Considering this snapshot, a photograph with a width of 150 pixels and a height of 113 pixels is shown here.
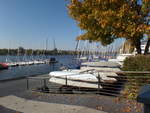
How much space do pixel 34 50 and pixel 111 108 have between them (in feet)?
210

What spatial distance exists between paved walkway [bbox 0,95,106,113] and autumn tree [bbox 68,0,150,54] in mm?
4304

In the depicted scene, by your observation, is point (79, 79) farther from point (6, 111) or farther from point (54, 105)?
point (6, 111)

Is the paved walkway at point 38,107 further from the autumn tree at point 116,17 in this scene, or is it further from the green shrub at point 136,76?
the autumn tree at point 116,17

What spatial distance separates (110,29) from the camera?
28.1ft

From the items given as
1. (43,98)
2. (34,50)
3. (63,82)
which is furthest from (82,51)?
(34,50)

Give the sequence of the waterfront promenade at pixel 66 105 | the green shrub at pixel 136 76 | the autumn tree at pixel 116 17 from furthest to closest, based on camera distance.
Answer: the autumn tree at pixel 116 17 → the green shrub at pixel 136 76 → the waterfront promenade at pixel 66 105

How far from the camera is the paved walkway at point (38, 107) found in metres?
5.19

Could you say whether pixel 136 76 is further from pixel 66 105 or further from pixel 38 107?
pixel 38 107

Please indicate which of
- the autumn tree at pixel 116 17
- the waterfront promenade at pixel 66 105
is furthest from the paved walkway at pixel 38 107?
the autumn tree at pixel 116 17

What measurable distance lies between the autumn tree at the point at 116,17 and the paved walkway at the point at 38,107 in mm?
4304

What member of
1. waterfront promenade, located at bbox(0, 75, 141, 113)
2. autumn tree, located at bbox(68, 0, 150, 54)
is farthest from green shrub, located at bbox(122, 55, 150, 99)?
autumn tree, located at bbox(68, 0, 150, 54)

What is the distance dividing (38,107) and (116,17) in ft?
17.2

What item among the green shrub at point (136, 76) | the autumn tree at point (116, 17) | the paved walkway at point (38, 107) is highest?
the autumn tree at point (116, 17)

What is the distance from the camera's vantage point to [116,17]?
773 cm
